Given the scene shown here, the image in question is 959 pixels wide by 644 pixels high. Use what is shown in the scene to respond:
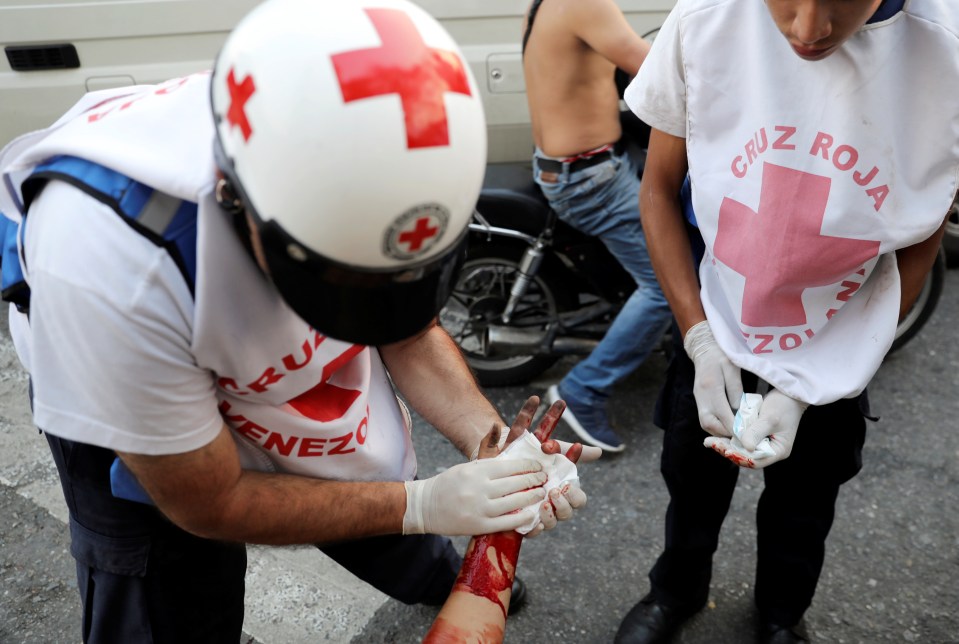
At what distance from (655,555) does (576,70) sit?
178cm

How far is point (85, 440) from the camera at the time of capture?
1213 millimetres

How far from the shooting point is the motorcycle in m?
3.32

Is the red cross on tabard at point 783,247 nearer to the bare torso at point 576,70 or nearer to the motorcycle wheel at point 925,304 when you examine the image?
the bare torso at point 576,70

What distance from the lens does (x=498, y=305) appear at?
353 cm

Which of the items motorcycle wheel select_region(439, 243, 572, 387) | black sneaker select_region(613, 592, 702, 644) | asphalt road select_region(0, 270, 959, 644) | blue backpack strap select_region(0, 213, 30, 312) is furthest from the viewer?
motorcycle wheel select_region(439, 243, 572, 387)

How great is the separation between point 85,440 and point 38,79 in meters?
2.98

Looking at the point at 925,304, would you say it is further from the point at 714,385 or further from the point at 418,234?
the point at 418,234

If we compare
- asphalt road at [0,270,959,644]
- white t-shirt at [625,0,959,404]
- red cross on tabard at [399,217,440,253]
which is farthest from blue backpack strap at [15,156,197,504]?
asphalt road at [0,270,959,644]

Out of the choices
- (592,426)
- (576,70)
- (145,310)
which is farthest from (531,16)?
(145,310)

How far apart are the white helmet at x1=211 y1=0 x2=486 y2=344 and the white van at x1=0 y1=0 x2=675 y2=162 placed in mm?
2397

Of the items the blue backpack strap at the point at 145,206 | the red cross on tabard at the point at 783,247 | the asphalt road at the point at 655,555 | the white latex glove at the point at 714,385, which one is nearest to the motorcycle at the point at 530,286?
the asphalt road at the point at 655,555

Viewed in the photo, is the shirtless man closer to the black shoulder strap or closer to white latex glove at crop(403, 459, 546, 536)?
the black shoulder strap

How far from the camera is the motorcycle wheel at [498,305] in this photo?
343 cm

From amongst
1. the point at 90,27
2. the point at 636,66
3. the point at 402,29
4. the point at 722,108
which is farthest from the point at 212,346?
the point at 90,27
